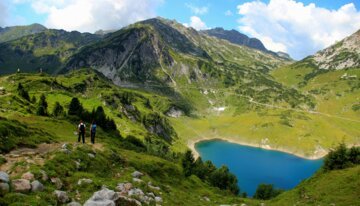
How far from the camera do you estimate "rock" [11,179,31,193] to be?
85.1ft

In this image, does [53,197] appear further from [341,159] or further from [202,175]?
[202,175]

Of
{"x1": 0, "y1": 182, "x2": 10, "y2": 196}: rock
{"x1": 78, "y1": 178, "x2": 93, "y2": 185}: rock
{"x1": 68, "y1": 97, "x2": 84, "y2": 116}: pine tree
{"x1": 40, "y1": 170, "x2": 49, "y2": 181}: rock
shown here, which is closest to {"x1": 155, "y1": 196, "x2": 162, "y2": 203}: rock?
{"x1": 78, "y1": 178, "x2": 93, "y2": 185}: rock

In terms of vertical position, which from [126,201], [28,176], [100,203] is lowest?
[126,201]

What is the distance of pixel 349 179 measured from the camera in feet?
169

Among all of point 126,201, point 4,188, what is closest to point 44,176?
point 4,188

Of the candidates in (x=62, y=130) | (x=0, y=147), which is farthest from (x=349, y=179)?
(x=62, y=130)

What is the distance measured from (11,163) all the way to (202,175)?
96.2 metres

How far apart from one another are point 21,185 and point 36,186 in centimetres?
127

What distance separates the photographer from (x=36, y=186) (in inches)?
1085

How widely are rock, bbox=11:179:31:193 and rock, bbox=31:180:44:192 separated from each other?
1.23 ft

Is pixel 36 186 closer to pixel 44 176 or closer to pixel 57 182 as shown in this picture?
pixel 44 176

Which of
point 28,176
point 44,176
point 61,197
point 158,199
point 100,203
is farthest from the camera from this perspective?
point 158,199

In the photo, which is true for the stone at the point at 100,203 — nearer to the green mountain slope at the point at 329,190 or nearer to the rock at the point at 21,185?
the rock at the point at 21,185

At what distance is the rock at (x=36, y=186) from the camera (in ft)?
89.6
